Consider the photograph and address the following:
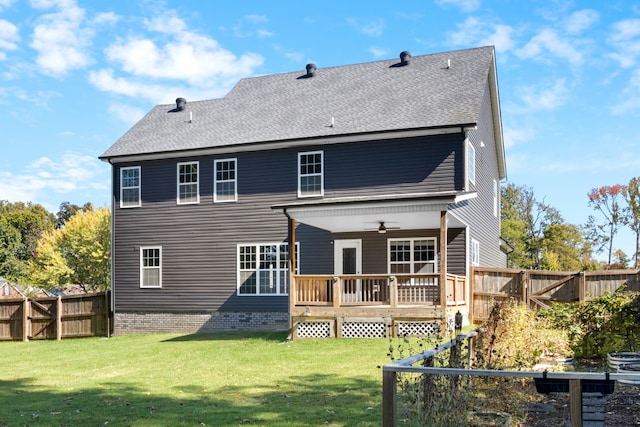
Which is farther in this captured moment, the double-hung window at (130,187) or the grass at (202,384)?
the double-hung window at (130,187)

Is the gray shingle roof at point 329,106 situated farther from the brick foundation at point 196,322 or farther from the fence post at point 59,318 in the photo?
the brick foundation at point 196,322

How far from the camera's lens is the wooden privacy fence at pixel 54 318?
24.1 metres

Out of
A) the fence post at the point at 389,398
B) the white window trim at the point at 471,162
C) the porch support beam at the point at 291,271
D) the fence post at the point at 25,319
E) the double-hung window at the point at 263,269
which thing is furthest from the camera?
the fence post at the point at 25,319

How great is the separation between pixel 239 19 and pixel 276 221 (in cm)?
984

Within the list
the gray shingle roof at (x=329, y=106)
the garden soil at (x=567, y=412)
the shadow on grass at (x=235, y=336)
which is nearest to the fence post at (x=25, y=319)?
the gray shingle roof at (x=329, y=106)

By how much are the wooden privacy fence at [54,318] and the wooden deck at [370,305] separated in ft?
32.5

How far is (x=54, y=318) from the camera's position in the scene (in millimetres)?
24109

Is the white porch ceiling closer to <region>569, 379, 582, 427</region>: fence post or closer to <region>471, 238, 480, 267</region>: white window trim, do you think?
<region>471, 238, 480, 267</region>: white window trim

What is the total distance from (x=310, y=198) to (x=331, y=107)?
368cm

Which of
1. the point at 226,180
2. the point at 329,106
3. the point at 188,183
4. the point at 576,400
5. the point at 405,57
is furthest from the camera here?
the point at 405,57

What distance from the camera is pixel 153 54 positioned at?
618 inches

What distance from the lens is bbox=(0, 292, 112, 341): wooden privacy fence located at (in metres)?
24.1

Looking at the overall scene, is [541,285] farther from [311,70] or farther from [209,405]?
[209,405]

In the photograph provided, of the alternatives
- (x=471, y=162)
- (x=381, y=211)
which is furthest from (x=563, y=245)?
(x=381, y=211)
